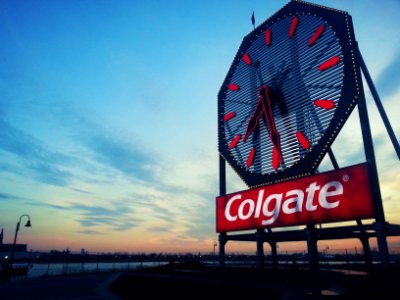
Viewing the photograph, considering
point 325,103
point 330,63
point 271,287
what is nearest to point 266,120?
point 325,103

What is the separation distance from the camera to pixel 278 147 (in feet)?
88.7

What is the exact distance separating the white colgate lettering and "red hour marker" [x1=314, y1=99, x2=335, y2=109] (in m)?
5.79

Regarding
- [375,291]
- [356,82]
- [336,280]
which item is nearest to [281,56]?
[356,82]

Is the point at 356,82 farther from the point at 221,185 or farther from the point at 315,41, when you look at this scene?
the point at 221,185

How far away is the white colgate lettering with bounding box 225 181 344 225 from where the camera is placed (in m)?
22.1

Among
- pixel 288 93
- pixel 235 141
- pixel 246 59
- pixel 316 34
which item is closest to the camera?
pixel 316 34

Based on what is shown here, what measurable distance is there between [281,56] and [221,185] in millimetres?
14347

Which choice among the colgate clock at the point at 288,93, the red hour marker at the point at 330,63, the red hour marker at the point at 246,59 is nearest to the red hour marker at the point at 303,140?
the colgate clock at the point at 288,93

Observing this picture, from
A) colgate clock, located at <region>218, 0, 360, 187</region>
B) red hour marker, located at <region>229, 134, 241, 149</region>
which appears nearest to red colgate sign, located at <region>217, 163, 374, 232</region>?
colgate clock, located at <region>218, 0, 360, 187</region>

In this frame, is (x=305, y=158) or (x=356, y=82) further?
(x=305, y=158)

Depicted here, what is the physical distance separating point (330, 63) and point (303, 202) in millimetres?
11202

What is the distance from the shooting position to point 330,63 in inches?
954

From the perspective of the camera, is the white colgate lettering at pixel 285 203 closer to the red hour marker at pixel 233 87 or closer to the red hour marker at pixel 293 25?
the red hour marker at pixel 233 87

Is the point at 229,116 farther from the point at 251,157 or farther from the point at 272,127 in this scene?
the point at 272,127
